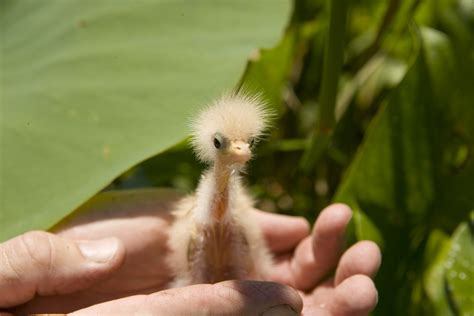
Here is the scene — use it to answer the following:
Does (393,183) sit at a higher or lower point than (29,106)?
lower

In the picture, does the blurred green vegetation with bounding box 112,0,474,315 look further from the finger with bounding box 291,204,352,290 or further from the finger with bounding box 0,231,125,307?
the finger with bounding box 0,231,125,307

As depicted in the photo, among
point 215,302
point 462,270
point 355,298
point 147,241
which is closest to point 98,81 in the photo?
point 147,241

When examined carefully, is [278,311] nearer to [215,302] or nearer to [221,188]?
[215,302]

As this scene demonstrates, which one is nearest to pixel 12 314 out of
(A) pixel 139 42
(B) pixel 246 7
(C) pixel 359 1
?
(A) pixel 139 42

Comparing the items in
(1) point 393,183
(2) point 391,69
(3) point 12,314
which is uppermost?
(2) point 391,69

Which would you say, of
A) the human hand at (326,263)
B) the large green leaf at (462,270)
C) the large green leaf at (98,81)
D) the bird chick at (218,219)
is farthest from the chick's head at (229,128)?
the large green leaf at (462,270)

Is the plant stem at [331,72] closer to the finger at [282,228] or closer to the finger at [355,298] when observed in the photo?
the finger at [282,228]

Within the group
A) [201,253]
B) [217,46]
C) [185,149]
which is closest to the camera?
[201,253]

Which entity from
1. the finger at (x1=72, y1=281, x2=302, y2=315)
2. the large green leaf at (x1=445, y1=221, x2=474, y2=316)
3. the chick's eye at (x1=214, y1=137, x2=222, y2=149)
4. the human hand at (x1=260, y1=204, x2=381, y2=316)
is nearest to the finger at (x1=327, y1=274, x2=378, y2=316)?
the human hand at (x1=260, y1=204, x2=381, y2=316)

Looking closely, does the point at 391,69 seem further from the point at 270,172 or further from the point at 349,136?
the point at 270,172
